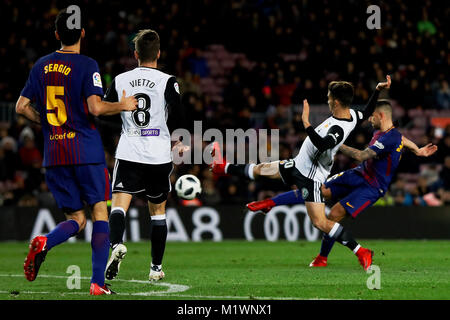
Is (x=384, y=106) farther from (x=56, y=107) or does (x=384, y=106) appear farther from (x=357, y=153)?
(x=56, y=107)

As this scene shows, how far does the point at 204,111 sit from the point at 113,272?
12.3 metres

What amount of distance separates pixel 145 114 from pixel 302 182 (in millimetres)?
2535

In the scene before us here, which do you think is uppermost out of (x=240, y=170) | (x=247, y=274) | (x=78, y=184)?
(x=240, y=170)

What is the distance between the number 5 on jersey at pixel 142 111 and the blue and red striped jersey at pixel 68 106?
110cm

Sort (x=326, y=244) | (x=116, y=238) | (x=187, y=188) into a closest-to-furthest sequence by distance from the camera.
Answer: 1. (x=116, y=238)
2. (x=187, y=188)
3. (x=326, y=244)

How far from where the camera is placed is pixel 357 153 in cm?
1005

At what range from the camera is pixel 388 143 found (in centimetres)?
1046

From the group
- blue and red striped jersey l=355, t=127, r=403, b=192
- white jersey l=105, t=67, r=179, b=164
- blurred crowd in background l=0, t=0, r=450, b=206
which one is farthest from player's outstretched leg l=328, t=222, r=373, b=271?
blurred crowd in background l=0, t=0, r=450, b=206

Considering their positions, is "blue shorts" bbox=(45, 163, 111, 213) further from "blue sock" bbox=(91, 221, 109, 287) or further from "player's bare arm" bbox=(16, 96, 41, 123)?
"player's bare arm" bbox=(16, 96, 41, 123)

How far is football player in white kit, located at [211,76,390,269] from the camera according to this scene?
9328 millimetres

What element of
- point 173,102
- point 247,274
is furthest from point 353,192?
point 173,102
